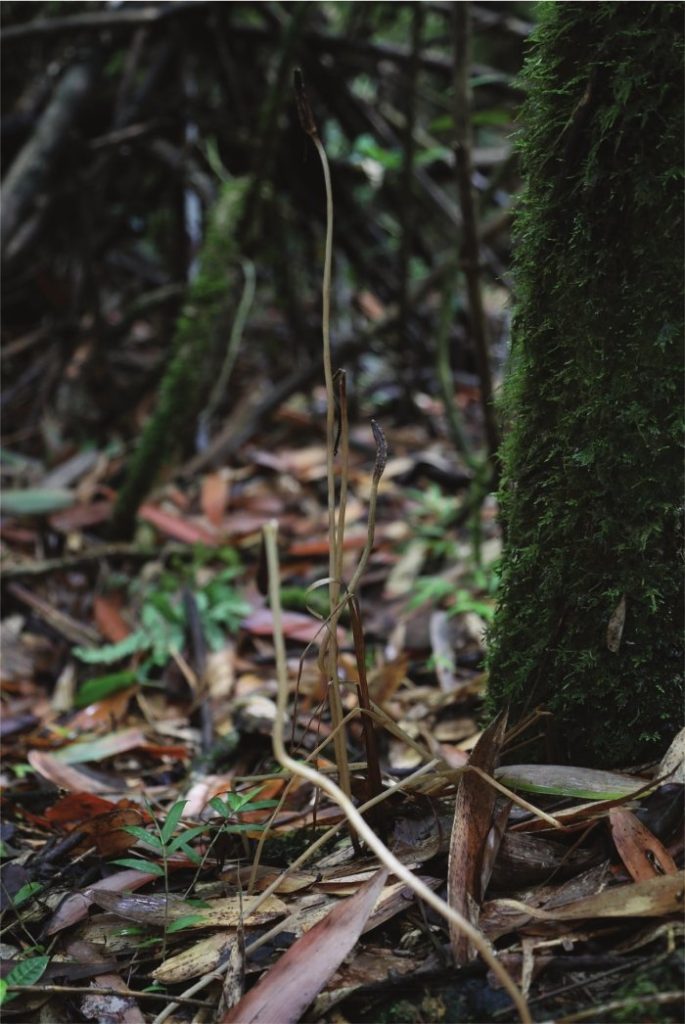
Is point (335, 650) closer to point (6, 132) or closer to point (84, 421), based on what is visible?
point (84, 421)

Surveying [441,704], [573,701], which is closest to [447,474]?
[441,704]

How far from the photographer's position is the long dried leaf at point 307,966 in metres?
0.95

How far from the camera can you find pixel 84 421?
3875mm

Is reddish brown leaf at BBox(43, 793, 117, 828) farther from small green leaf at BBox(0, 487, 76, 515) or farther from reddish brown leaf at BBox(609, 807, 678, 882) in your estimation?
small green leaf at BBox(0, 487, 76, 515)

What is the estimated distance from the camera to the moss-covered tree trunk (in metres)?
1.02

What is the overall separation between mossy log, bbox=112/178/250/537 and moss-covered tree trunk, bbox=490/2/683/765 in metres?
1.94

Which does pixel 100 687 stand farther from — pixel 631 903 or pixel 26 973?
pixel 631 903

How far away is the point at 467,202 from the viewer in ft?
7.98

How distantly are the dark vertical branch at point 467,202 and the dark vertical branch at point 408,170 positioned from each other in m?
0.83

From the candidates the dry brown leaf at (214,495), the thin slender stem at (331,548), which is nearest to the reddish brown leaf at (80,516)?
the dry brown leaf at (214,495)

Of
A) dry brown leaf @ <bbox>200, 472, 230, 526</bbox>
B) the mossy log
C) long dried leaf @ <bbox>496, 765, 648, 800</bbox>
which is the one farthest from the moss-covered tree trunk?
dry brown leaf @ <bbox>200, 472, 230, 526</bbox>

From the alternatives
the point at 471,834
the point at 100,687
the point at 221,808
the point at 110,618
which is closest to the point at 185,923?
the point at 221,808

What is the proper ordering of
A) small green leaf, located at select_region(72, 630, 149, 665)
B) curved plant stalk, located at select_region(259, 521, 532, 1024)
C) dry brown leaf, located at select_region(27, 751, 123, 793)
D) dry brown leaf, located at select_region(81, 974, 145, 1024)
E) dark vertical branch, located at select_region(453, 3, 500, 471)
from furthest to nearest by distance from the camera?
small green leaf, located at select_region(72, 630, 149, 665) < dark vertical branch, located at select_region(453, 3, 500, 471) < dry brown leaf, located at select_region(27, 751, 123, 793) < dry brown leaf, located at select_region(81, 974, 145, 1024) < curved plant stalk, located at select_region(259, 521, 532, 1024)

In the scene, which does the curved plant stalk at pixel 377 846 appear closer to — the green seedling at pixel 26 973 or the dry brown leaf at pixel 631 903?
the dry brown leaf at pixel 631 903
